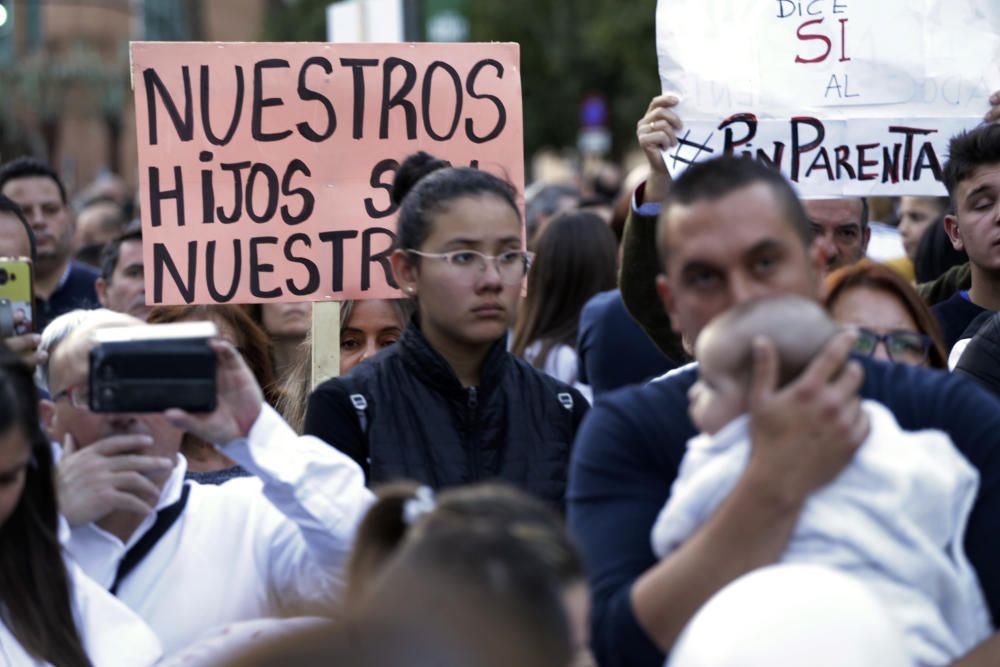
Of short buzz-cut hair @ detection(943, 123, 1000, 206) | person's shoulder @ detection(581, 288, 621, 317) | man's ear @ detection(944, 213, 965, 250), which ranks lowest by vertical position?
person's shoulder @ detection(581, 288, 621, 317)

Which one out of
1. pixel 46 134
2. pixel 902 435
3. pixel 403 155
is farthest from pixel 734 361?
pixel 46 134

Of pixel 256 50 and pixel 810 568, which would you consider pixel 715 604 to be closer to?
pixel 810 568

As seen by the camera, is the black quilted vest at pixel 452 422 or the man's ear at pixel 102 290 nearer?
the black quilted vest at pixel 452 422

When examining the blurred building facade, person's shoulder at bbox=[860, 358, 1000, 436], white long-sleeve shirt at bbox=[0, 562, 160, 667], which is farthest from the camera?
the blurred building facade

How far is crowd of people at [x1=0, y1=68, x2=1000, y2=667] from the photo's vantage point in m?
1.99

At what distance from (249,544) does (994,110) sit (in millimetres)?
3127

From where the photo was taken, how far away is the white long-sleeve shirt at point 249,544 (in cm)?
308

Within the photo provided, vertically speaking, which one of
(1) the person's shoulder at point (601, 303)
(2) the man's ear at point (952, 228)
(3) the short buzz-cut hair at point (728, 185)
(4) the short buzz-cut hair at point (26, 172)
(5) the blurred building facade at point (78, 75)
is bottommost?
(1) the person's shoulder at point (601, 303)

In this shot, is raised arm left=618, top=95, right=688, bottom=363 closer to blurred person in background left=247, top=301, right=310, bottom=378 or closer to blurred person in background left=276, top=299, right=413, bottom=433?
blurred person in background left=276, top=299, right=413, bottom=433

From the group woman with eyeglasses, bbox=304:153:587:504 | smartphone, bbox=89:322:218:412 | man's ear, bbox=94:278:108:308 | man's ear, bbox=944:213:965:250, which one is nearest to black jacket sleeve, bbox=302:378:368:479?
woman with eyeglasses, bbox=304:153:587:504

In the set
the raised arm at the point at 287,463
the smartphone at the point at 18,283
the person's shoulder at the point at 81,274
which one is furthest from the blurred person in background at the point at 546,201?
the raised arm at the point at 287,463

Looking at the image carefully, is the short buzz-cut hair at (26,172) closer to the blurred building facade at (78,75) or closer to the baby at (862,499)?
the baby at (862,499)

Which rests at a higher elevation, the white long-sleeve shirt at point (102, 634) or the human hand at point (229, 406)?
the human hand at point (229, 406)

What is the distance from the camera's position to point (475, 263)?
400 centimetres
